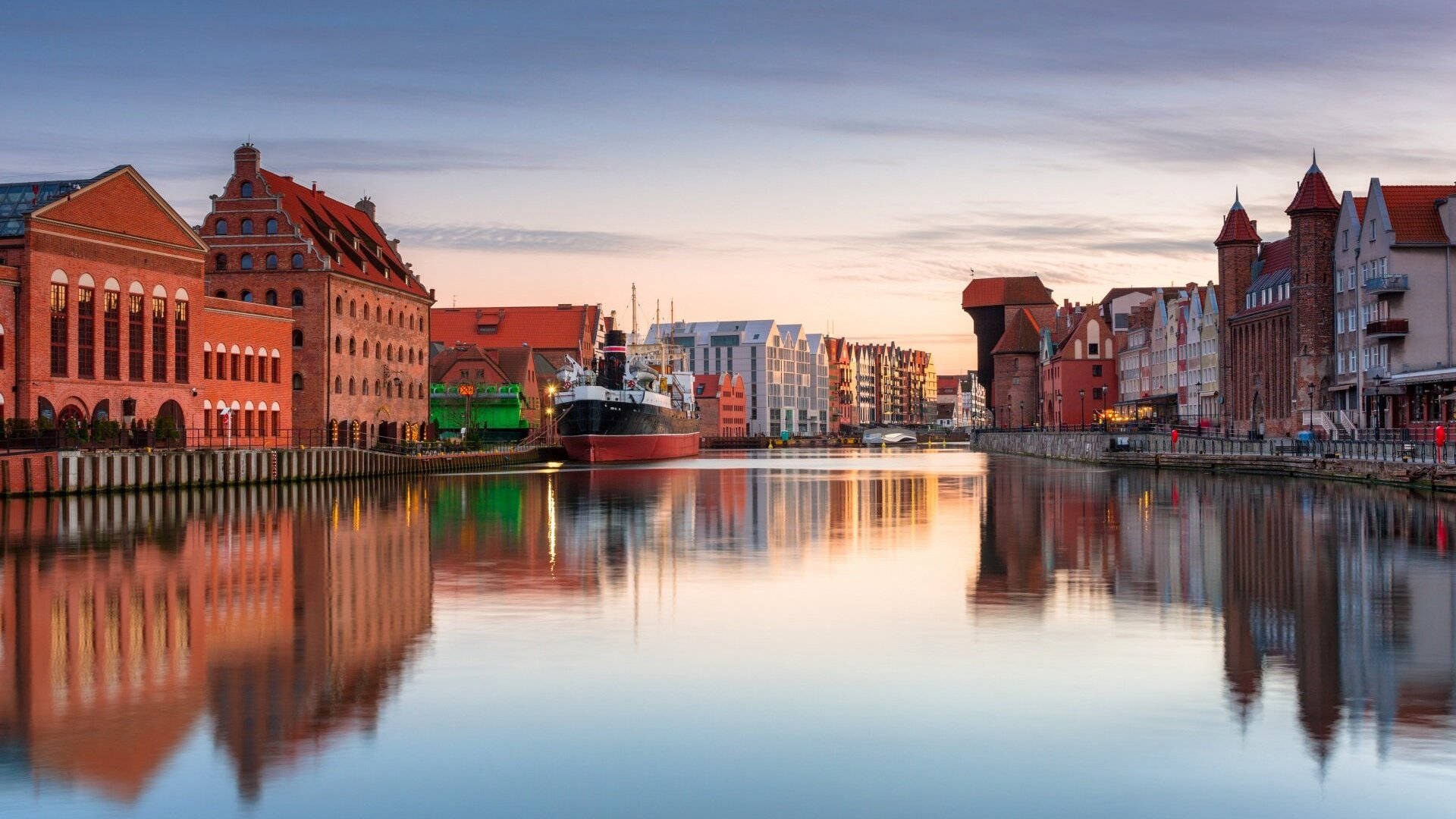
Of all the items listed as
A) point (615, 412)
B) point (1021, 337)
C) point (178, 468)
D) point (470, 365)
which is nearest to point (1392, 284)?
point (615, 412)

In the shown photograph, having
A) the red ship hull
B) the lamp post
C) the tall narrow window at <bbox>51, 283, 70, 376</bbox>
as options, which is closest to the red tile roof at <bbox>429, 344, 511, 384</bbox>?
the red ship hull

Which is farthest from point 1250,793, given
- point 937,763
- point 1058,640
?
point 1058,640

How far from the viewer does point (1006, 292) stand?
176 meters

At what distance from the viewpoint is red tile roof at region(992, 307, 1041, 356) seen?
16438 centimetres

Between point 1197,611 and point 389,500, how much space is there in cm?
3529

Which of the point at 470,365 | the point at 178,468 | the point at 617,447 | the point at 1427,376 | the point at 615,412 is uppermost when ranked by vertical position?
the point at 470,365

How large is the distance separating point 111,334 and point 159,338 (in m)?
3.21

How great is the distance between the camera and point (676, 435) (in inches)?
4938

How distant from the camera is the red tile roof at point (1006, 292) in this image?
17325 cm

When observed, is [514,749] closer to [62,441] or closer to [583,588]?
[583,588]

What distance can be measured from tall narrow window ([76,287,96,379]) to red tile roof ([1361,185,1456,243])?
62.2 meters

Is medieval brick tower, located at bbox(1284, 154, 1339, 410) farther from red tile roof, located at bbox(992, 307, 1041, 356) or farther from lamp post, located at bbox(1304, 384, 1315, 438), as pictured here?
red tile roof, located at bbox(992, 307, 1041, 356)

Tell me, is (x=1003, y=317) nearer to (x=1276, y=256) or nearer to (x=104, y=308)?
(x=1276, y=256)

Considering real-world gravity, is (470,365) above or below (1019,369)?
below
